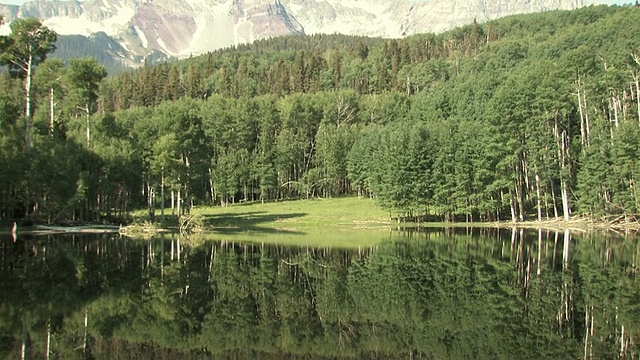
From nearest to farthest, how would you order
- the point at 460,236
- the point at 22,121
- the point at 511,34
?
1. the point at 460,236
2. the point at 22,121
3. the point at 511,34

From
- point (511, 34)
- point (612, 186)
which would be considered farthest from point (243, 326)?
point (511, 34)

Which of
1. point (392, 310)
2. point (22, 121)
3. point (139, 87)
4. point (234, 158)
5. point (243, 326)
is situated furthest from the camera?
point (139, 87)

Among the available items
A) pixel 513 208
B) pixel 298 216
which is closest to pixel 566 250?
pixel 513 208

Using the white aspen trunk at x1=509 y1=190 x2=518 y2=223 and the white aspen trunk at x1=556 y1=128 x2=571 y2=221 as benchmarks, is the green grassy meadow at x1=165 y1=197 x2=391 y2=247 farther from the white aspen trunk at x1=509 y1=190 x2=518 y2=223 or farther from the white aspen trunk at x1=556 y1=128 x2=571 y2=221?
the white aspen trunk at x1=556 y1=128 x2=571 y2=221

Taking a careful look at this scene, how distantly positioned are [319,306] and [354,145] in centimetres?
8248

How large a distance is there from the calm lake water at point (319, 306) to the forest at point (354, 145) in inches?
1062

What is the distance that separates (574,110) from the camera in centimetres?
7962

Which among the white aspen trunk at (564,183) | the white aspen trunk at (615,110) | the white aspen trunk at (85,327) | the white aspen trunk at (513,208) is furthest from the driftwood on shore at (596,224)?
the white aspen trunk at (85,327)

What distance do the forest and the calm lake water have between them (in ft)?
88.5

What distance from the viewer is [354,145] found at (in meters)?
103

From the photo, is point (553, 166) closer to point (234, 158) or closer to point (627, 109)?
point (627, 109)

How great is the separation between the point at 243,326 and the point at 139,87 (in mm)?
155020

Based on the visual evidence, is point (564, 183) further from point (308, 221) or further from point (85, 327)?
point (85, 327)

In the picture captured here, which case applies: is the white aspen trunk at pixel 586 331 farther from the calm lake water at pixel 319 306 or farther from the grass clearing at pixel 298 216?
the grass clearing at pixel 298 216
